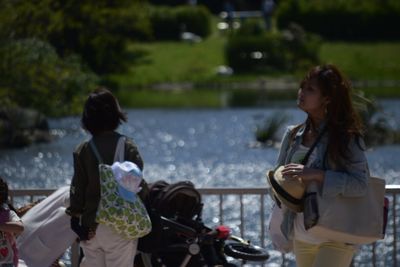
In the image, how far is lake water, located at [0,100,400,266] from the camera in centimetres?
2409

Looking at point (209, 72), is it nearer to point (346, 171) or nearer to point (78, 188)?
point (78, 188)

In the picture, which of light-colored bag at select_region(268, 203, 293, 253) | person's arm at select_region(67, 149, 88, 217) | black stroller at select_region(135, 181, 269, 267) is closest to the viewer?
light-colored bag at select_region(268, 203, 293, 253)

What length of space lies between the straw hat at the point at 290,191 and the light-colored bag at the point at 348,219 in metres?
0.06

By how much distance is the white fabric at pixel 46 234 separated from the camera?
7.35 meters

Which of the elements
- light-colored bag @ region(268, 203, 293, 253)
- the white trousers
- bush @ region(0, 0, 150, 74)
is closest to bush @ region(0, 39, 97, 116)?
bush @ region(0, 0, 150, 74)

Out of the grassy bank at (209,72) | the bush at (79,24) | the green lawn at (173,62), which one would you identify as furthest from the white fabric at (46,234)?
the green lawn at (173,62)

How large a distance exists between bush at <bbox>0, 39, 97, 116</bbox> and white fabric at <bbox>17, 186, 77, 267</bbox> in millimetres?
16426

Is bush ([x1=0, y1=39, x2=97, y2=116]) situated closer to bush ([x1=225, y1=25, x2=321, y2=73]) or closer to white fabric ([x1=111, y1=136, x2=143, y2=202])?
white fabric ([x1=111, y1=136, x2=143, y2=202])

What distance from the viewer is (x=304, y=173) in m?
5.88

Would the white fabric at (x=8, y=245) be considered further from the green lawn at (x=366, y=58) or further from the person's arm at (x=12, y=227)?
the green lawn at (x=366, y=58)

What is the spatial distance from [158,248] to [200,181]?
16559 millimetres

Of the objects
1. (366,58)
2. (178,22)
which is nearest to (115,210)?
(366,58)

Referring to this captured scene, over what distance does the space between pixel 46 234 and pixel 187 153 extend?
22.6m

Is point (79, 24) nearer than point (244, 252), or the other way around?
point (244, 252)
